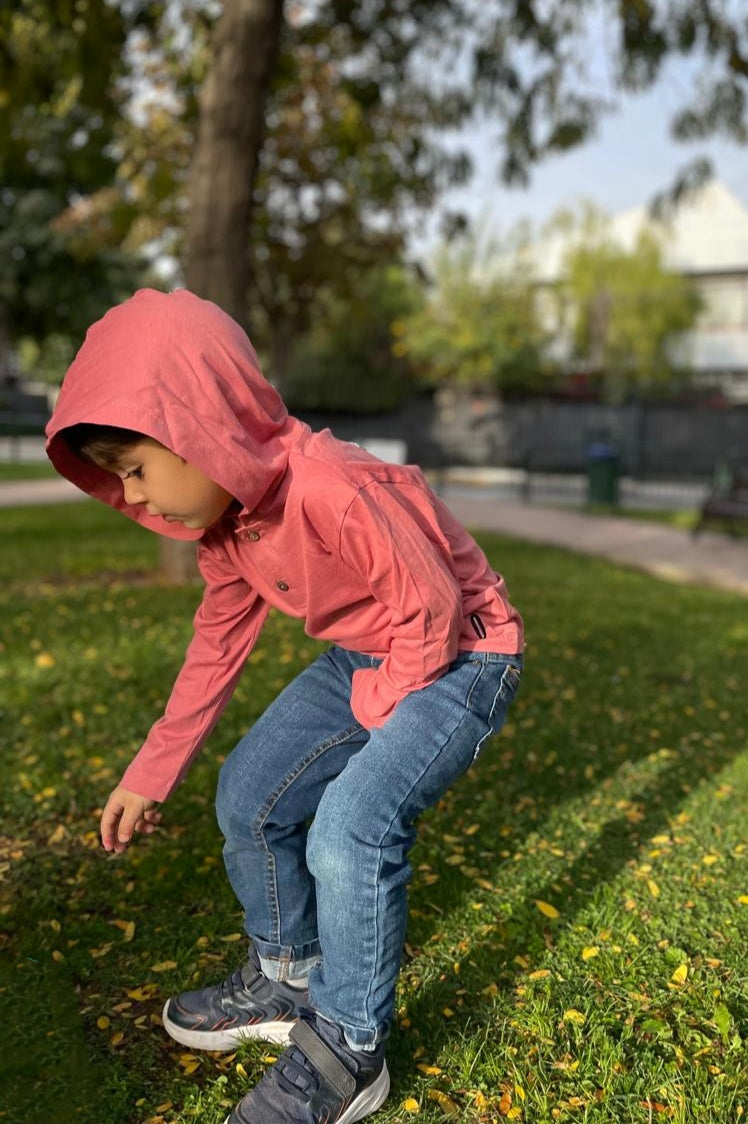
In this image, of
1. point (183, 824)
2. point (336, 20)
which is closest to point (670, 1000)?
point (183, 824)

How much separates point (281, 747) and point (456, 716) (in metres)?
0.43

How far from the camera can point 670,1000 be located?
2.64 metres

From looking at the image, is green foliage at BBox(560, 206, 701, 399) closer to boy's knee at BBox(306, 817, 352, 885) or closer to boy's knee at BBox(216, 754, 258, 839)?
boy's knee at BBox(216, 754, 258, 839)

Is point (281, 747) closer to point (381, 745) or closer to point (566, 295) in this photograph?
point (381, 745)

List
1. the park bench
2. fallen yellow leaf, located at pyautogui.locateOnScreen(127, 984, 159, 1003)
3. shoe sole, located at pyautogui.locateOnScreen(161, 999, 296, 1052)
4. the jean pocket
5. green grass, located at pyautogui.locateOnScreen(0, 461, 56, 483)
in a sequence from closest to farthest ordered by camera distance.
Result: the jean pocket
shoe sole, located at pyautogui.locateOnScreen(161, 999, 296, 1052)
fallen yellow leaf, located at pyautogui.locateOnScreen(127, 984, 159, 1003)
the park bench
green grass, located at pyautogui.locateOnScreen(0, 461, 56, 483)

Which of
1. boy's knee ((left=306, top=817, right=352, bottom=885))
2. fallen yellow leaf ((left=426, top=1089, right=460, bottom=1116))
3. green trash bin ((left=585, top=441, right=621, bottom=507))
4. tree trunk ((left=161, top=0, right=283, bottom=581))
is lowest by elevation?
green trash bin ((left=585, top=441, right=621, bottom=507))

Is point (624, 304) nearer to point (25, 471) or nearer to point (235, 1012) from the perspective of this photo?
point (25, 471)

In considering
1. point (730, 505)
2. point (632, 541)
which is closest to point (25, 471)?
point (632, 541)

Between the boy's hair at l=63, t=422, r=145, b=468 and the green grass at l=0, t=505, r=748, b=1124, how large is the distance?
1302mm

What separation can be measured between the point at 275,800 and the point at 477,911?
41.4 inches

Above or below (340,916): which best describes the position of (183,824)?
below

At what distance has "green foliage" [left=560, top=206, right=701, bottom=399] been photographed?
39469 mm

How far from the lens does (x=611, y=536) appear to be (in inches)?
535

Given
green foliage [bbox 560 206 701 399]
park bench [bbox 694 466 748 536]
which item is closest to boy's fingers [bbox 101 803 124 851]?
park bench [bbox 694 466 748 536]
